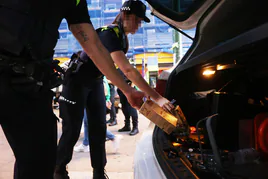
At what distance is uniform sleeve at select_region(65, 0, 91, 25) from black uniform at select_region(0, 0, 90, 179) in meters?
0.15

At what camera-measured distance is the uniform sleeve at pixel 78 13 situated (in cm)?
129

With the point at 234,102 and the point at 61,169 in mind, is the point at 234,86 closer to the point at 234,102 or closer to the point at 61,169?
the point at 234,102

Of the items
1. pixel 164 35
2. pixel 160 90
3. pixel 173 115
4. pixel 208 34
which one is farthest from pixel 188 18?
pixel 164 35

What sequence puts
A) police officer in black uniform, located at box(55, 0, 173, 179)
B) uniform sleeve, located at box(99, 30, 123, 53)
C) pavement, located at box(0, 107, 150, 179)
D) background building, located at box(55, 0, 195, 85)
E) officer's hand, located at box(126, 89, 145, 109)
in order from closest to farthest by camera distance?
officer's hand, located at box(126, 89, 145, 109)
uniform sleeve, located at box(99, 30, 123, 53)
police officer in black uniform, located at box(55, 0, 173, 179)
pavement, located at box(0, 107, 150, 179)
background building, located at box(55, 0, 195, 85)

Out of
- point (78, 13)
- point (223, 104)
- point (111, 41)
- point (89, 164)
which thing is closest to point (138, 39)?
point (89, 164)

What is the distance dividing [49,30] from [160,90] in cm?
131

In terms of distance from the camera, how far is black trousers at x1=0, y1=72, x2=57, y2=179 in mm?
1001

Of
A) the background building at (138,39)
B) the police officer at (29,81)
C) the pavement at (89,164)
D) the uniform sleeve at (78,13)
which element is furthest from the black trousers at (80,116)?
the background building at (138,39)

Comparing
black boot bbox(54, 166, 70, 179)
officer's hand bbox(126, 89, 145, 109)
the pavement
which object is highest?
officer's hand bbox(126, 89, 145, 109)

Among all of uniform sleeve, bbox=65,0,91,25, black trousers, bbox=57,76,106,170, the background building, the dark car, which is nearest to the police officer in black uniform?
black trousers, bbox=57,76,106,170

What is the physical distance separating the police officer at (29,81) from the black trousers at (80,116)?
111cm

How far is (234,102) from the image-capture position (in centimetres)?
194

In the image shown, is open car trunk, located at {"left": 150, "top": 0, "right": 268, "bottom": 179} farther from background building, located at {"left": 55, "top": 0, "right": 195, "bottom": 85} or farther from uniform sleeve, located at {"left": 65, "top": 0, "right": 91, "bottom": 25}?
background building, located at {"left": 55, "top": 0, "right": 195, "bottom": 85}

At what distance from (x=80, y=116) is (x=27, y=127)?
50.4 inches
